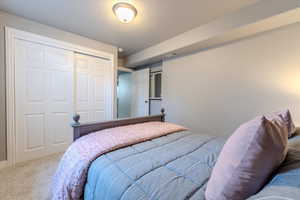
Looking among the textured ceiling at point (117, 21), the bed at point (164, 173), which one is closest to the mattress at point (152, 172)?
the bed at point (164, 173)

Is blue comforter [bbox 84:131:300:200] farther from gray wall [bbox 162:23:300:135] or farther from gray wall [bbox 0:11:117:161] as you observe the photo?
gray wall [bbox 0:11:117:161]

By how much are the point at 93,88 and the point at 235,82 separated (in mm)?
3013

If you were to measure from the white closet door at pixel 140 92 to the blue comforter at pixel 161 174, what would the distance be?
312cm

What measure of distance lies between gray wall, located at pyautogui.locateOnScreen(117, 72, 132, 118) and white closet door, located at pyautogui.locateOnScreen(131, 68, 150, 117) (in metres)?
0.33

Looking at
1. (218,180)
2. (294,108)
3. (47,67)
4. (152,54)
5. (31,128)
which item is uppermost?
(152,54)

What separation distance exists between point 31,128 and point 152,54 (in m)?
2.94

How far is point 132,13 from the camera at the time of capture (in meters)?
2.06

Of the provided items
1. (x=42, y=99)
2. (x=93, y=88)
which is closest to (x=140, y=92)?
(x=93, y=88)

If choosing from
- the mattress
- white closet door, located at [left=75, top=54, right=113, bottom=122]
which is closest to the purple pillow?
the mattress

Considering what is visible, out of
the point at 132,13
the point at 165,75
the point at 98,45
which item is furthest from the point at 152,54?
the point at 132,13

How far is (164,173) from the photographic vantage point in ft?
2.91

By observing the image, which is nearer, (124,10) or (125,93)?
(124,10)

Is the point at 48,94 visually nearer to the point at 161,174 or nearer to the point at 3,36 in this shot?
Answer: the point at 3,36

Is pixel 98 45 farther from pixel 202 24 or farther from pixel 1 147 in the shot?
pixel 1 147
